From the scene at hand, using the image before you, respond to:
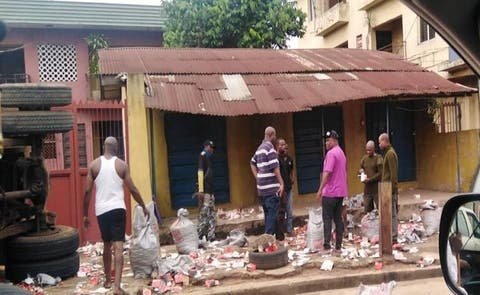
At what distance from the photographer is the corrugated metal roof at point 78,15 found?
647 inches

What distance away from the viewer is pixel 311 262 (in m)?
6.96

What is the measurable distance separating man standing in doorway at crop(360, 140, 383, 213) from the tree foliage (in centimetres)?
925

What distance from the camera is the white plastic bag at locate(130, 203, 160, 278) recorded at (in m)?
6.36

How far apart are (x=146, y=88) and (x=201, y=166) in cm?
208

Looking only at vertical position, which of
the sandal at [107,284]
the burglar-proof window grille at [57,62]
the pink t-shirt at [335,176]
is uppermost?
the burglar-proof window grille at [57,62]

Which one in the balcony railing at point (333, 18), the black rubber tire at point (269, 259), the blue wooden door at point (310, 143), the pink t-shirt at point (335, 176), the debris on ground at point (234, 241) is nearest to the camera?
the black rubber tire at point (269, 259)

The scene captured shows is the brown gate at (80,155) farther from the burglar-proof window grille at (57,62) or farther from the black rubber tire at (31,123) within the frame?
the burglar-proof window grille at (57,62)

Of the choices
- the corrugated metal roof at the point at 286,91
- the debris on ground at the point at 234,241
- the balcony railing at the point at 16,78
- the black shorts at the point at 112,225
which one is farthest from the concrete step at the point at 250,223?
the balcony railing at the point at 16,78

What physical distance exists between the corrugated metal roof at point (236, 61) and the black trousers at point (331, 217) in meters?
4.66

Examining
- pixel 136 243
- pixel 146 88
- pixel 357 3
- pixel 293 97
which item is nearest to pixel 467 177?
pixel 293 97

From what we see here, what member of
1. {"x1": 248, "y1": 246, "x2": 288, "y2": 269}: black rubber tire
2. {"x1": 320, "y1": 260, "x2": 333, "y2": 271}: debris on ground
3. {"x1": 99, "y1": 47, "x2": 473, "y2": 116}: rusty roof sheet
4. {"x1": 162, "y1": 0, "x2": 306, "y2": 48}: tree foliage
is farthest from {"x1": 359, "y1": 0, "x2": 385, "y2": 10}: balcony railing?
{"x1": 248, "y1": 246, "x2": 288, "y2": 269}: black rubber tire

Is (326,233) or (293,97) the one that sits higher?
(293,97)

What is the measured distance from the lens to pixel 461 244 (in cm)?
172

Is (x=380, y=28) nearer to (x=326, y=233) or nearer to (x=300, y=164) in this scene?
(x=300, y=164)
